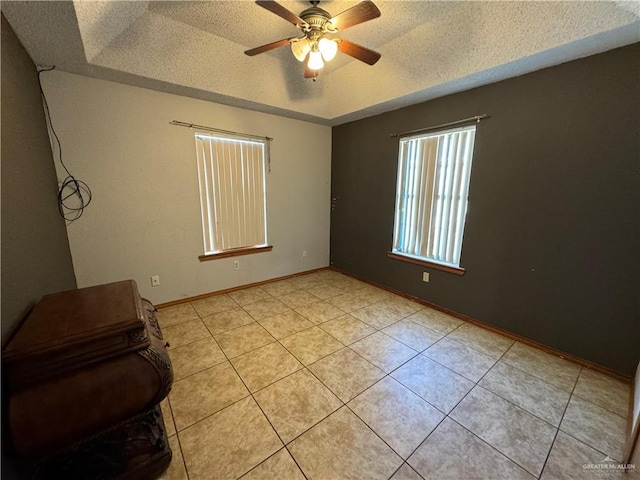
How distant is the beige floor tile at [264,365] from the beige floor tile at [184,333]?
553 mm

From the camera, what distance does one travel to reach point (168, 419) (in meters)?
1.52

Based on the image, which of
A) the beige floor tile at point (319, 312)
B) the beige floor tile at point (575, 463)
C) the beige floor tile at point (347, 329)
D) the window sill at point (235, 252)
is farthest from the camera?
the window sill at point (235, 252)

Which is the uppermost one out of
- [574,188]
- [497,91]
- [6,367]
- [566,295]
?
[497,91]

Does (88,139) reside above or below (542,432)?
above

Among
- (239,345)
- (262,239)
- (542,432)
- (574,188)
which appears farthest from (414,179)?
(239,345)

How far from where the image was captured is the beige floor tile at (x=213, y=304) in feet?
9.32

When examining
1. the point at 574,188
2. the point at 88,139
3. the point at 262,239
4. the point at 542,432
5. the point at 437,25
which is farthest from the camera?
the point at 262,239

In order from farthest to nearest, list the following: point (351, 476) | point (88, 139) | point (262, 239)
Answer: point (262, 239) → point (88, 139) → point (351, 476)

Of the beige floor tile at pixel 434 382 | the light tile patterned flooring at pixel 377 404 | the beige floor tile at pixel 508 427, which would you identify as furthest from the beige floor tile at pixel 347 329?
the beige floor tile at pixel 508 427

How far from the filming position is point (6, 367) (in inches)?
35.3

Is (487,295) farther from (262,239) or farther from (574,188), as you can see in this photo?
(262,239)

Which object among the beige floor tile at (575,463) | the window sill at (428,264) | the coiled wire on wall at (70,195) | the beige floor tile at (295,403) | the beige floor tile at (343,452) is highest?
the coiled wire on wall at (70,195)

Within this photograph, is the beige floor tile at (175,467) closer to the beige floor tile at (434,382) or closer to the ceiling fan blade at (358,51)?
the beige floor tile at (434,382)

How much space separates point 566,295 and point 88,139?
14.4ft
